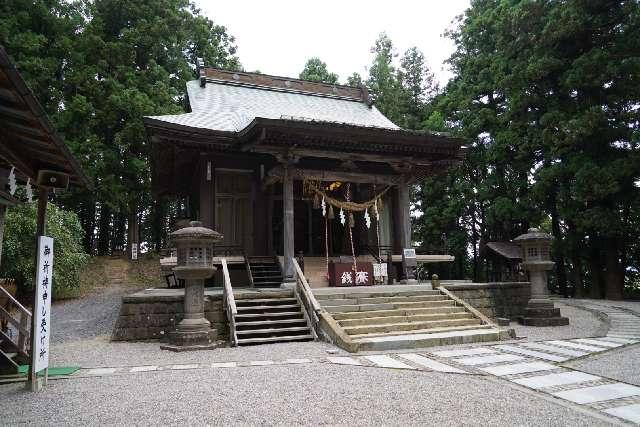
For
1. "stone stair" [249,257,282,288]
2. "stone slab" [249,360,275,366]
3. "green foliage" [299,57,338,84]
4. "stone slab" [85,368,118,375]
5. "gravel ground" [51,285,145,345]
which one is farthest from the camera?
"green foliage" [299,57,338,84]

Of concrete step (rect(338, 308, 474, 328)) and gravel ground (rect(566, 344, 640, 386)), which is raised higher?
concrete step (rect(338, 308, 474, 328))

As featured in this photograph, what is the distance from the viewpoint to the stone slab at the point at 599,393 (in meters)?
4.29

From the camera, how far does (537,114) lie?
19.2 m

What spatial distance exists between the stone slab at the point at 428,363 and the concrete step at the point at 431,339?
1.71 ft

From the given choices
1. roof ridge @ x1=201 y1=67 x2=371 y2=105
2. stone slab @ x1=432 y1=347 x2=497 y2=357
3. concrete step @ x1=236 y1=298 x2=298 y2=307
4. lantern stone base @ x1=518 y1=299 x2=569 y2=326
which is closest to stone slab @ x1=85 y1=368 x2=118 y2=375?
concrete step @ x1=236 y1=298 x2=298 y2=307

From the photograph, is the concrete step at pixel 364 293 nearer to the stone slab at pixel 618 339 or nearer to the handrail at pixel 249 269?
the handrail at pixel 249 269

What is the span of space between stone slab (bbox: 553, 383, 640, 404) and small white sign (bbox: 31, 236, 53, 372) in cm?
570

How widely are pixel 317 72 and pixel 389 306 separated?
2562 cm

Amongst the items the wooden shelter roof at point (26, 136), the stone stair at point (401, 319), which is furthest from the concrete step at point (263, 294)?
the wooden shelter roof at point (26, 136)

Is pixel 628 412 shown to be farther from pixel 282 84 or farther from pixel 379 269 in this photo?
pixel 282 84

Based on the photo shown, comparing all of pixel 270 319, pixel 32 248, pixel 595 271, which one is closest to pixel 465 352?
pixel 270 319

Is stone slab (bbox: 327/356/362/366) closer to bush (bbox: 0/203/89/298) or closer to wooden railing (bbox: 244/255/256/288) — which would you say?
wooden railing (bbox: 244/255/256/288)

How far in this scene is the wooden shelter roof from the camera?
3.49m

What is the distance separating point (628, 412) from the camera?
12.8ft
